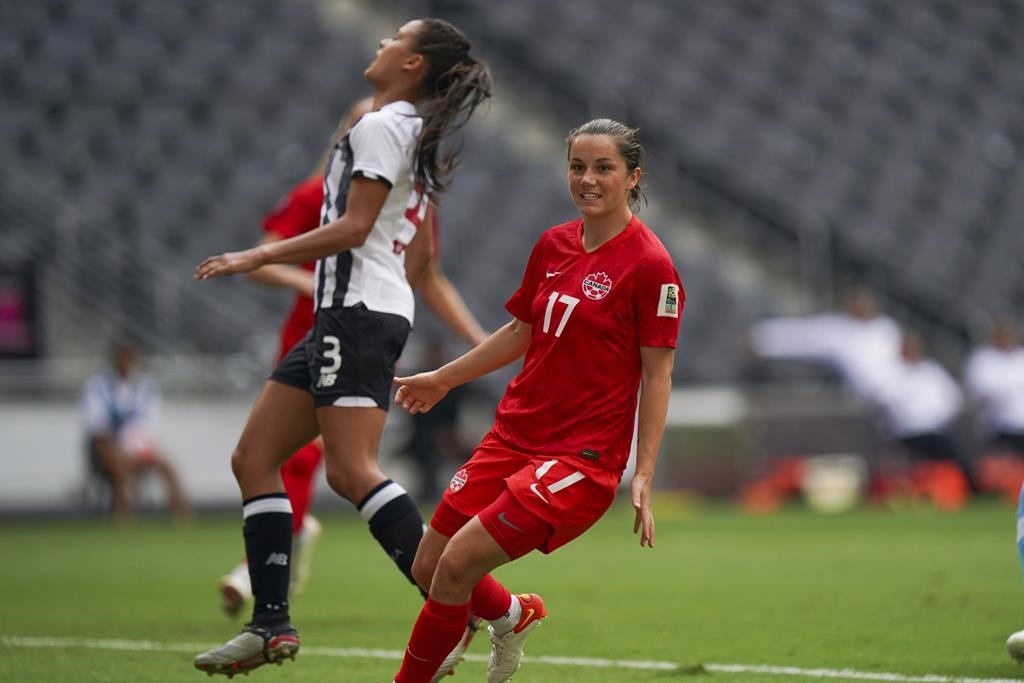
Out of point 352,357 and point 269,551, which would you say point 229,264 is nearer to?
point 352,357

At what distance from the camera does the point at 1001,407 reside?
18812mm

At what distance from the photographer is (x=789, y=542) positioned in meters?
13.0

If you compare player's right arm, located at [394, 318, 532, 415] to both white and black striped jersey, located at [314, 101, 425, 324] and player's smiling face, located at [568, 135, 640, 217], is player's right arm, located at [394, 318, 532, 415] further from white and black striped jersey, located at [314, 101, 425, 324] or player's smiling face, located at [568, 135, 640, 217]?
white and black striped jersey, located at [314, 101, 425, 324]

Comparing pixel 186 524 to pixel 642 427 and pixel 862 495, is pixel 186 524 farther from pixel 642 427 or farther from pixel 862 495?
pixel 642 427

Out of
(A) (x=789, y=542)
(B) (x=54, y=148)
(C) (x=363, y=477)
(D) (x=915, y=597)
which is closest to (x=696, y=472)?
(A) (x=789, y=542)

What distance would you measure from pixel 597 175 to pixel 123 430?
501 inches

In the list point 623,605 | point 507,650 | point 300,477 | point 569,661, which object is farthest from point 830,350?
point 507,650

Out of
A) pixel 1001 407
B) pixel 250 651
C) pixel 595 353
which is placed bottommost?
pixel 1001 407

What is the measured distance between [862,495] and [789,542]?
6196 millimetres

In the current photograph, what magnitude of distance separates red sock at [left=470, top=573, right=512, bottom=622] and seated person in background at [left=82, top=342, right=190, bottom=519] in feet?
40.3

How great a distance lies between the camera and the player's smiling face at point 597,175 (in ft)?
16.0

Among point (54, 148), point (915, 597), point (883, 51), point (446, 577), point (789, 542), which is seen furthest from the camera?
point (883, 51)

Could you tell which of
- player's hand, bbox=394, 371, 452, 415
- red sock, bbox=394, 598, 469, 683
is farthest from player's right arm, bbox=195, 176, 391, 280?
red sock, bbox=394, 598, 469, 683

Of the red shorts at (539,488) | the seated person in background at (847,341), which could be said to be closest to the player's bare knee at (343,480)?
the red shorts at (539,488)
